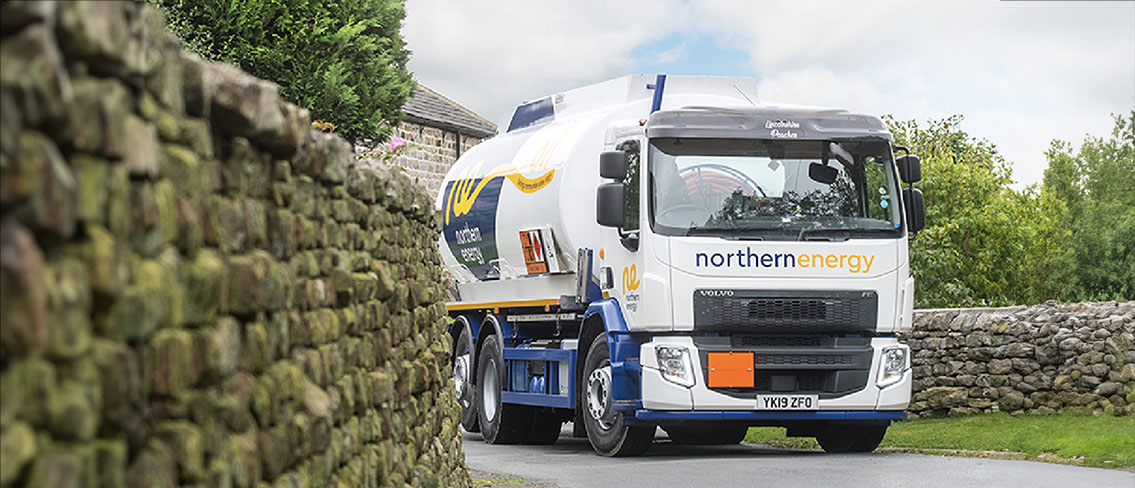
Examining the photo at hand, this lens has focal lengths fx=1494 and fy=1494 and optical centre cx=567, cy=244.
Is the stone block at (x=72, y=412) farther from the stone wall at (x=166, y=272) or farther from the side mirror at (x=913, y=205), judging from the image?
the side mirror at (x=913, y=205)

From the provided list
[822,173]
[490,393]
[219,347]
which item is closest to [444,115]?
[490,393]

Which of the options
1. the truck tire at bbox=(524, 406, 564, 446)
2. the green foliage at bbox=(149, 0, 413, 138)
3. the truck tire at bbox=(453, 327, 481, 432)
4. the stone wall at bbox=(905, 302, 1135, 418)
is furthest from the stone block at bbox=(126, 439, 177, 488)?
the stone wall at bbox=(905, 302, 1135, 418)

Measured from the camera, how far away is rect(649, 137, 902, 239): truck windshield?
44.2ft

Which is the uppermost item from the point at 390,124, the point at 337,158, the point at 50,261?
the point at 390,124


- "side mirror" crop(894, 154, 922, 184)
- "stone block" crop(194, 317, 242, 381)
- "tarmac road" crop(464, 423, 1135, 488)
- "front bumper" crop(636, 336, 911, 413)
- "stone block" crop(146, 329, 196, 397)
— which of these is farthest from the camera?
"side mirror" crop(894, 154, 922, 184)

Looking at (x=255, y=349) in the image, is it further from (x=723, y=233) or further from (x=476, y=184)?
(x=476, y=184)

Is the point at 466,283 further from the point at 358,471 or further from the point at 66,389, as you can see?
the point at 66,389

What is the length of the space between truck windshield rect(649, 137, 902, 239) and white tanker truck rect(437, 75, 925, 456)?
1cm

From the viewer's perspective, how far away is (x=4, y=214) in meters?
2.54

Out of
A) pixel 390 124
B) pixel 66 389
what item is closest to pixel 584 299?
pixel 390 124

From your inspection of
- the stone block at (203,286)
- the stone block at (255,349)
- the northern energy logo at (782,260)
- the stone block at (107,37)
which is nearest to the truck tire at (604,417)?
the northern energy logo at (782,260)

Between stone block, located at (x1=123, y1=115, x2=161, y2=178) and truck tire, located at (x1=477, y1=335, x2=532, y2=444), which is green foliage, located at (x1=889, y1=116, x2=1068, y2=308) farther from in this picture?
stone block, located at (x1=123, y1=115, x2=161, y2=178)

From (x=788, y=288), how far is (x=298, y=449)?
903 centimetres

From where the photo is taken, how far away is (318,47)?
1300cm
